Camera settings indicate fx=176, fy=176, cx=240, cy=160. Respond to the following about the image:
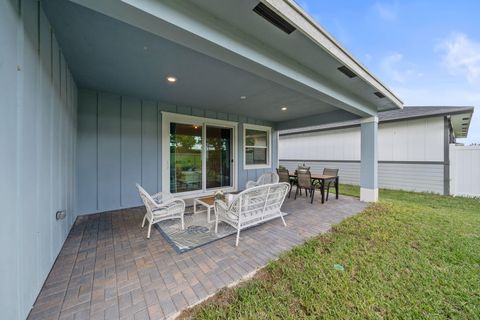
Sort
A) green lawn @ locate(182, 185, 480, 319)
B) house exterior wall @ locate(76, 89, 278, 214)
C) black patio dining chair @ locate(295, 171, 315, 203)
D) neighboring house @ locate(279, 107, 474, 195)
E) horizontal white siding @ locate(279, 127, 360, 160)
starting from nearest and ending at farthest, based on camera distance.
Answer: green lawn @ locate(182, 185, 480, 319), house exterior wall @ locate(76, 89, 278, 214), black patio dining chair @ locate(295, 171, 315, 203), neighboring house @ locate(279, 107, 474, 195), horizontal white siding @ locate(279, 127, 360, 160)

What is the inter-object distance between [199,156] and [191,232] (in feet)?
9.24

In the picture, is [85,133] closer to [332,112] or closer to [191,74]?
[191,74]

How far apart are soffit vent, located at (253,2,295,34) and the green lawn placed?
9.16 feet

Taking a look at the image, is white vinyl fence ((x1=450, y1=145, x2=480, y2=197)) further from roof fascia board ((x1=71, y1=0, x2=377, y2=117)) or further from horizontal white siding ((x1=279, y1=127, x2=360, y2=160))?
roof fascia board ((x1=71, y1=0, x2=377, y2=117))

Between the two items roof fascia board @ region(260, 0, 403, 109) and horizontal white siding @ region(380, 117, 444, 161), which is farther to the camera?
horizontal white siding @ region(380, 117, 444, 161)

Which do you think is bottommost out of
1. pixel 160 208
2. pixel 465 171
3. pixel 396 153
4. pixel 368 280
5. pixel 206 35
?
pixel 368 280

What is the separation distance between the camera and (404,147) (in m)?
6.94

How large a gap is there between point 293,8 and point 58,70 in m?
3.04

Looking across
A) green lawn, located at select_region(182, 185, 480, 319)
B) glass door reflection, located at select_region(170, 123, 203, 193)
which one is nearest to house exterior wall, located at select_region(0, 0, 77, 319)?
green lawn, located at select_region(182, 185, 480, 319)

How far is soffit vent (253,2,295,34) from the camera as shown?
69.9 inches

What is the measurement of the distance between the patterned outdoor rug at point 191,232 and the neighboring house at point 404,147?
6.59m

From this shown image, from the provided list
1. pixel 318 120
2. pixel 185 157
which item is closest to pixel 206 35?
pixel 185 157

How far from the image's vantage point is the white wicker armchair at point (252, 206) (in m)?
2.70

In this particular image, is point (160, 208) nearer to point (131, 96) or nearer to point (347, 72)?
point (131, 96)
